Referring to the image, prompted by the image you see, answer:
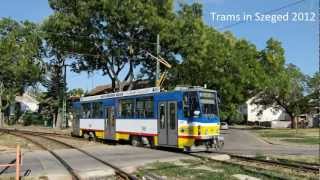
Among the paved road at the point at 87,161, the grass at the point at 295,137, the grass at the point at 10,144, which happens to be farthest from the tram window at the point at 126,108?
the grass at the point at 295,137

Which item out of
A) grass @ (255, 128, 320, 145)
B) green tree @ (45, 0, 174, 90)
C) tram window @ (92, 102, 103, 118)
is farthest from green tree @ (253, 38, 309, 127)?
tram window @ (92, 102, 103, 118)

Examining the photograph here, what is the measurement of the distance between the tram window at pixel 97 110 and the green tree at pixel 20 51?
33.8m

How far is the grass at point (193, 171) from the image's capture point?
52.6ft

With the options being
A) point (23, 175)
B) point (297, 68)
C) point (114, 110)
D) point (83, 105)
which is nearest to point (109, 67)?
point (83, 105)

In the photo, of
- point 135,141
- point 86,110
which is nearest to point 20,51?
point 86,110

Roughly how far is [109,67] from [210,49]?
407 inches

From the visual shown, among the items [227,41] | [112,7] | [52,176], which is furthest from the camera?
[227,41]

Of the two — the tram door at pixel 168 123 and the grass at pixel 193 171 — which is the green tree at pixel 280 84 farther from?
the grass at pixel 193 171

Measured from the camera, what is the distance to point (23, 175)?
1717 cm

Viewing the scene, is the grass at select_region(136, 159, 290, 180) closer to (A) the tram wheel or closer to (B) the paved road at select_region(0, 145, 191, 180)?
(B) the paved road at select_region(0, 145, 191, 180)

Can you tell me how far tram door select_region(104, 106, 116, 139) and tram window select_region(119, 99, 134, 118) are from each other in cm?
142

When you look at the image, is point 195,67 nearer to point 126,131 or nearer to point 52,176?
point 126,131

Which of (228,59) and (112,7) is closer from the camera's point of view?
(112,7)

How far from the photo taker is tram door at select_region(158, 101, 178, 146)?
25703 mm
